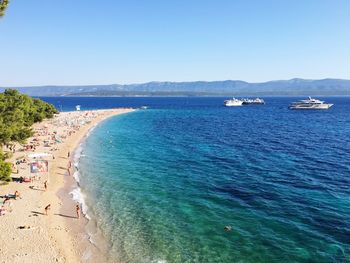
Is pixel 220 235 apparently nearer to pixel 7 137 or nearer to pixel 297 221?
pixel 297 221

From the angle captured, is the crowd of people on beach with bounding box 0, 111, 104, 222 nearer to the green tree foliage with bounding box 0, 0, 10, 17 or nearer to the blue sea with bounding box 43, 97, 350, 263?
the blue sea with bounding box 43, 97, 350, 263

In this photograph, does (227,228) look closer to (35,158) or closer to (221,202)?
(221,202)

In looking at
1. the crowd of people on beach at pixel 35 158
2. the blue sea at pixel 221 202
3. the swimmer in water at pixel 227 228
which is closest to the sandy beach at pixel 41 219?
the crowd of people on beach at pixel 35 158

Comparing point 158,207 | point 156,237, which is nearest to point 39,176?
point 158,207

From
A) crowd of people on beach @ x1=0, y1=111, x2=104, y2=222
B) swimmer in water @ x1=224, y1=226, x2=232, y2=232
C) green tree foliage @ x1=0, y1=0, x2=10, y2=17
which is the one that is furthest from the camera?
crowd of people on beach @ x1=0, y1=111, x2=104, y2=222

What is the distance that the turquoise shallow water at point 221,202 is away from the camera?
2530 centimetres

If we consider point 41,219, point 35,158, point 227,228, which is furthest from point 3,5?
point 35,158

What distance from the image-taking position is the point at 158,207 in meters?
33.9

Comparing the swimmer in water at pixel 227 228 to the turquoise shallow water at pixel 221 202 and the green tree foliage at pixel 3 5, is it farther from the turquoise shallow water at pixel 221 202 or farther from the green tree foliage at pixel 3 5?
the green tree foliage at pixel 3 5

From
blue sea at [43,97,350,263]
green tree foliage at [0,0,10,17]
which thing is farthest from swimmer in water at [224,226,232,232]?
green tree foliage at [0,0,10,17]

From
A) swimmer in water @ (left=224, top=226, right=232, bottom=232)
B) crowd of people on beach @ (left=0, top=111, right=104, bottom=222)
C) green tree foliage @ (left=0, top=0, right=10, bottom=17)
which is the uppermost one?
green tree foliage @ (left=0, top=0, right=10, bottom=17)

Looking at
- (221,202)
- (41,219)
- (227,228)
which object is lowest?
(41,219)

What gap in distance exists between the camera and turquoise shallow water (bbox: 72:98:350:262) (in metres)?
25.3

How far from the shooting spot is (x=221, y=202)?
34.3 m
